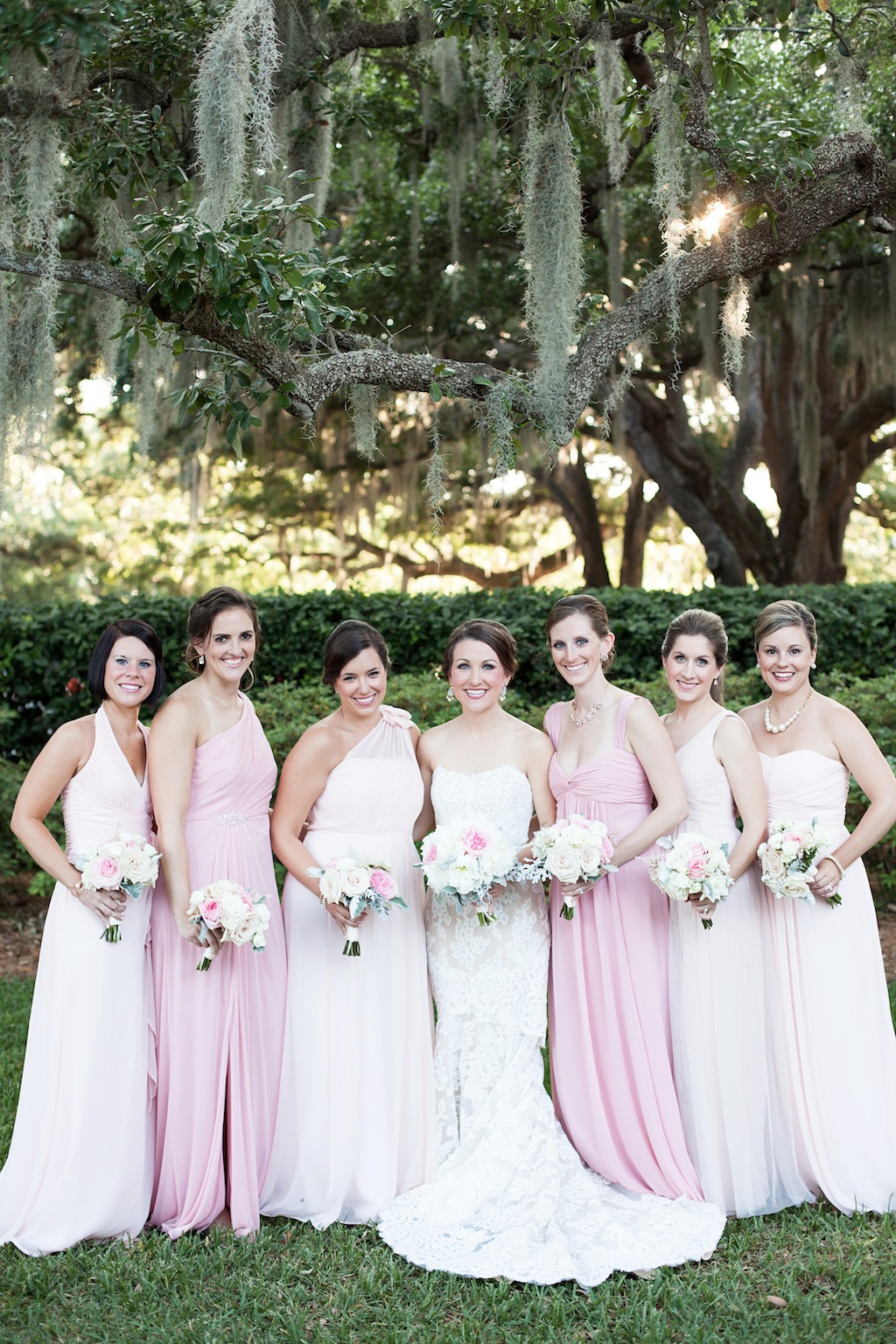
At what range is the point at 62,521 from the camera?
21.6m

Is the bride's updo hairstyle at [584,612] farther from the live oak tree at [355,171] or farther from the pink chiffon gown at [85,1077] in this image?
the pink chiffon gown at [85,1077]

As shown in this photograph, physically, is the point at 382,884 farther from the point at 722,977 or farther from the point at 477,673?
the point at 722,977

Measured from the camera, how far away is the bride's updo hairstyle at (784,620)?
4137mm

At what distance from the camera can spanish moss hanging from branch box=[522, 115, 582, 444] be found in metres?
5.62

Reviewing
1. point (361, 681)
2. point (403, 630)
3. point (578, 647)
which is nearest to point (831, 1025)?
point (578, 647)

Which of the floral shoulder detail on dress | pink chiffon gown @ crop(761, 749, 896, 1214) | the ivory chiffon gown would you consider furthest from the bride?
pink chiffon gown @ crop(761, 749, 896, 1214)

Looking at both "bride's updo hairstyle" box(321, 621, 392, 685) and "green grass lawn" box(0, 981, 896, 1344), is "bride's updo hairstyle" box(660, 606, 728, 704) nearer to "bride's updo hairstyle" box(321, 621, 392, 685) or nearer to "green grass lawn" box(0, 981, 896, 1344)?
"bride's updo hairstyle" box(321, 621, 392, 685)

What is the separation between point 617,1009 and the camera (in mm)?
4027

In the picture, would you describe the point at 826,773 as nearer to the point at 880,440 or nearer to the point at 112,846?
the point at 112,846

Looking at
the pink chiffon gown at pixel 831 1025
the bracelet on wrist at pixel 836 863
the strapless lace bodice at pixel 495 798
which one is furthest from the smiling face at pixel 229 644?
the bracelet on wrist at pixel 836 863

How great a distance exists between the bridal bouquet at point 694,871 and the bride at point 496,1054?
0.55 meters

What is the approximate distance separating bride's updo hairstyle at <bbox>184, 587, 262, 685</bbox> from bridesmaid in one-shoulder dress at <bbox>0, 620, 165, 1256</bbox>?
174 mm

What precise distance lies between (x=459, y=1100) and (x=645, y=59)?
6443 mm

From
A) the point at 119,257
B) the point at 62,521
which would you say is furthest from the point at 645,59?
the point at 62,521
